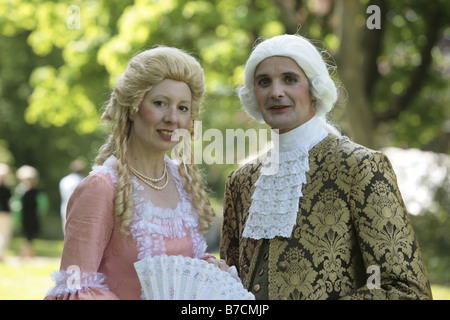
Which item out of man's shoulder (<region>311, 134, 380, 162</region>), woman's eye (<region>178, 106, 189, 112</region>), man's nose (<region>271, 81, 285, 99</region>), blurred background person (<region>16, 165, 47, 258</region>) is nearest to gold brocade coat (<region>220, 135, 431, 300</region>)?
man's shoulder (<region>311, 134, 380, 162</region>)

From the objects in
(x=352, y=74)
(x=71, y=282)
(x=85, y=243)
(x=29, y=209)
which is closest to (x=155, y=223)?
(x=85, y=243)

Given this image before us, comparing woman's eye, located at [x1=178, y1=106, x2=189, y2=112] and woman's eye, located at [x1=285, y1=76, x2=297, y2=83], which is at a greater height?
woman's eye, located at [x1=285, y1=76, x2=297, y2=83]

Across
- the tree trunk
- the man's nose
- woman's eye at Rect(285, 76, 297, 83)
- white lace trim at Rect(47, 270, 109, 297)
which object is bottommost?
white lace trim at Rect(47, 270, 109, 297)

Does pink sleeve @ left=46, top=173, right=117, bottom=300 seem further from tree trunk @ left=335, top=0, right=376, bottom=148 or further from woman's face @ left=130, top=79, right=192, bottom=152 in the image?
tree trunk @ left=335, top=0, right=376, bottom=148

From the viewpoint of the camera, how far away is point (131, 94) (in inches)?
113

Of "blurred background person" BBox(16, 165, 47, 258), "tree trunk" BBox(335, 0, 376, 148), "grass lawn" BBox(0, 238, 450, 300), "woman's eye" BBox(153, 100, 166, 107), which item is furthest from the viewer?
"blurred background person" BBox(16, 165, 47, 258)

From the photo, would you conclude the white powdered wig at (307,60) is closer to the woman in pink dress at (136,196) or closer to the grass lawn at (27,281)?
the woman in pink dress at (136,196)

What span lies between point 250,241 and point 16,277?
8042mm

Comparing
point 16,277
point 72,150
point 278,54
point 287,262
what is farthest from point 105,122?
point 72,150

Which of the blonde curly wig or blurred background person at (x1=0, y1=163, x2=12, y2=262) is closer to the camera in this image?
the blonde curly wig

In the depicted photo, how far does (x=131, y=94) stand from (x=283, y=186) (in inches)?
34.4

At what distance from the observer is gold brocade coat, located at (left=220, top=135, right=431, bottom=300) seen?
8.79 feet

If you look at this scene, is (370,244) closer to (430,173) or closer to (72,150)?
(430,173)

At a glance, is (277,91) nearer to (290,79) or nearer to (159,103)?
(290,79)
